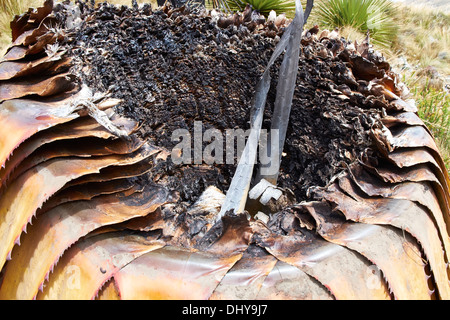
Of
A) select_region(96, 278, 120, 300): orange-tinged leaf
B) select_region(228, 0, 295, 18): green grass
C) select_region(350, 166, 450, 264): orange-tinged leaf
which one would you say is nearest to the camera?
select_region(96, 278, 120, 300): orange-tinged leaf

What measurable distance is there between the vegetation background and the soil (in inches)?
48.5

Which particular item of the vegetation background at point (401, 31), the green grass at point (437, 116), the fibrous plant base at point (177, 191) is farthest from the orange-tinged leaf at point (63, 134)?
the vegetation background at point (401, 31)

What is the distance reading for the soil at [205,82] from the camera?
1187 mm

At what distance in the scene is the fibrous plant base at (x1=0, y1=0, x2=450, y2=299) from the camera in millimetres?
691

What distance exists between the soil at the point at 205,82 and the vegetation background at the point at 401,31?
123 cm

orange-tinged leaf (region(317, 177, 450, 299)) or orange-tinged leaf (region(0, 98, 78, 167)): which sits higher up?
orange-tinged leaf (region(0, 98, 78, 167))

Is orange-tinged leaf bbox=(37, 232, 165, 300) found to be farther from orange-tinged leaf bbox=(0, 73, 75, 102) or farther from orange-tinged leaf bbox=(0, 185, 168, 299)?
orange-tinged leaf bbox=(0, 73, 75, 102)

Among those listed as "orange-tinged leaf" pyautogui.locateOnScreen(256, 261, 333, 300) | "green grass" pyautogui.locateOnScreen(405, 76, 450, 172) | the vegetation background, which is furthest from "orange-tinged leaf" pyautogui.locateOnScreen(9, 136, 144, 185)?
the vegetation background

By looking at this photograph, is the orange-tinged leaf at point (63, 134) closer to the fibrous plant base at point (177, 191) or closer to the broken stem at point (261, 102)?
the fibrous plant base at point (177, 191)

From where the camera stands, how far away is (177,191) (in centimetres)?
93

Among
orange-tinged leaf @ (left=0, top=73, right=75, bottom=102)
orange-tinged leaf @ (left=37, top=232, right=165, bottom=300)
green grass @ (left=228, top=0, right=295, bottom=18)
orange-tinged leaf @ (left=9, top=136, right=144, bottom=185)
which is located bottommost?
orange-tinged leaf @ (left=37, top=232, right=165, bottom=300)

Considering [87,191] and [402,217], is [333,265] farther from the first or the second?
[87,191]

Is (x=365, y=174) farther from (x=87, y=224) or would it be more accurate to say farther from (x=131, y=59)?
(x=131, y=59)

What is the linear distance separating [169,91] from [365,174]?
76 centimetres
